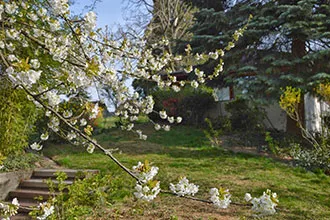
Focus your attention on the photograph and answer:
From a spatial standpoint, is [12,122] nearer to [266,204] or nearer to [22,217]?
[22,217]

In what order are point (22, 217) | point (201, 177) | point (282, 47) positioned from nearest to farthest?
1. point (22, 217)
2. point (201, 177)
3. point (282, 47)

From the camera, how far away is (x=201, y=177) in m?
5.12

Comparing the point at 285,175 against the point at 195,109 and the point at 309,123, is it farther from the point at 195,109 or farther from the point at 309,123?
the point at 195,109

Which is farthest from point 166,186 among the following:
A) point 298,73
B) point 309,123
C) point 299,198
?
point 309,123

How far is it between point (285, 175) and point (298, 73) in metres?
2.88

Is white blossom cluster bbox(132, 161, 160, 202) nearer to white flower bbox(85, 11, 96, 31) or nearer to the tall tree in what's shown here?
white flower bbox(85, 11, 96, 31)

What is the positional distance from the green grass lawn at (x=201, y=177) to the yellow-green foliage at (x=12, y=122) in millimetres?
1133

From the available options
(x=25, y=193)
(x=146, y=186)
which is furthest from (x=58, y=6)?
(x=25, y=193)

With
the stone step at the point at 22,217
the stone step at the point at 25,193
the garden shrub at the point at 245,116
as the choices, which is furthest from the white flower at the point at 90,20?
the garden shrub at the point at 245,116

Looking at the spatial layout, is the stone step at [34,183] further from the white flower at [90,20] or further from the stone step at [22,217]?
the white flower at [90,20]

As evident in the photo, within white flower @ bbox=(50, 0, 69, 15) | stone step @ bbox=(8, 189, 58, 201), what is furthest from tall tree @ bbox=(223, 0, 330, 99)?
white flower @ bbox=(50, 0, 69, 15)

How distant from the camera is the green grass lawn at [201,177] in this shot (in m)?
3.68

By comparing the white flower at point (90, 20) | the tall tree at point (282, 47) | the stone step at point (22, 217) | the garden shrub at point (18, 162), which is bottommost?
the stone step at point (22, 217)

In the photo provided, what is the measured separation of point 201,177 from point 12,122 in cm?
347
